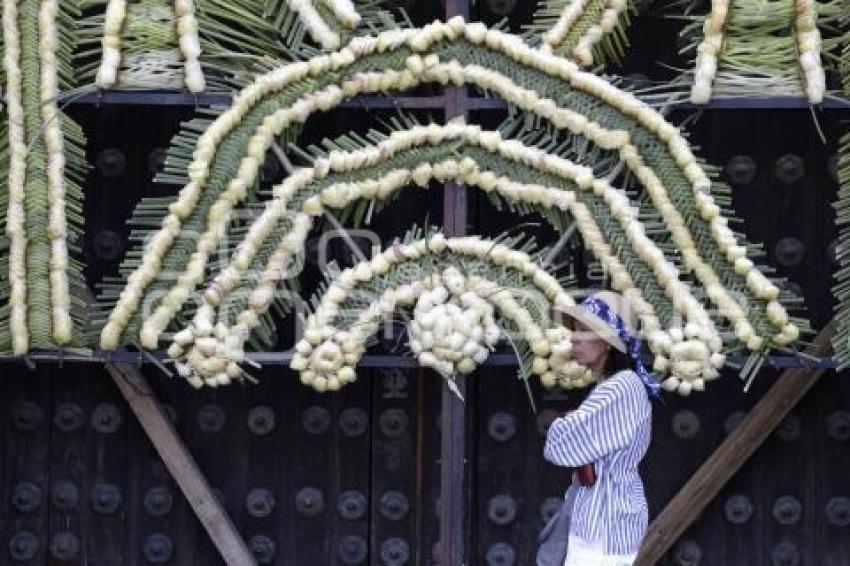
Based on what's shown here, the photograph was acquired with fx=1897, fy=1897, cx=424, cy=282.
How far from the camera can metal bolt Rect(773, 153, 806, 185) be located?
4270 mm

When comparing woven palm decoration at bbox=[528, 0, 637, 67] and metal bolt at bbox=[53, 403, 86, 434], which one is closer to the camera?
woven palm decoration at bbox=[528, 0, 637, 67]

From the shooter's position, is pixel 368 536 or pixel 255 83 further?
pixel 368 536

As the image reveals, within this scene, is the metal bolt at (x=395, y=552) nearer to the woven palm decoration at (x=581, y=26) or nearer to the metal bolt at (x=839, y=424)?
the metal bolt at (x=839, y=424)

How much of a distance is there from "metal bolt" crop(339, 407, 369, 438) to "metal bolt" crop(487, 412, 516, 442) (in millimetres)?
292

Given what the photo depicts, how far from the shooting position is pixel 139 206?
3979 mm

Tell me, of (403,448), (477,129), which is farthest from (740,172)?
(403,448)

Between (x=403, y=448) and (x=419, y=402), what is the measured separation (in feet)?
0.39

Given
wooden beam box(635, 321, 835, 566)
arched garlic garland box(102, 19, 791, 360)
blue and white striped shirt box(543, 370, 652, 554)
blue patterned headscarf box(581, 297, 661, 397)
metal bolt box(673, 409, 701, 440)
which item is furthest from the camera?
metal bolt box(673, 409, 701, 440)

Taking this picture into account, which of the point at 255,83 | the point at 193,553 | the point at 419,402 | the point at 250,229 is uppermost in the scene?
the point at 255,83

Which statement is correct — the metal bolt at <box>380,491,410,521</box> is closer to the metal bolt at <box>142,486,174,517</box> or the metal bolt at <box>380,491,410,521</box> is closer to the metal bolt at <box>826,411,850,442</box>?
the metal bolt at <box>142,486,174,517</box>

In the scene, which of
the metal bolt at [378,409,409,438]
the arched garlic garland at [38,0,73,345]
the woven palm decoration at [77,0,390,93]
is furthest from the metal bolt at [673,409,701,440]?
the arched garlic garland at [38,0,73,345]

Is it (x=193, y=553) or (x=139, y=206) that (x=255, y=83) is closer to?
(x=139, y=206)

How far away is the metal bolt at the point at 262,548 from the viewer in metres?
4.38

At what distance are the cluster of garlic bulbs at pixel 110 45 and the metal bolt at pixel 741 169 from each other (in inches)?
54.7
